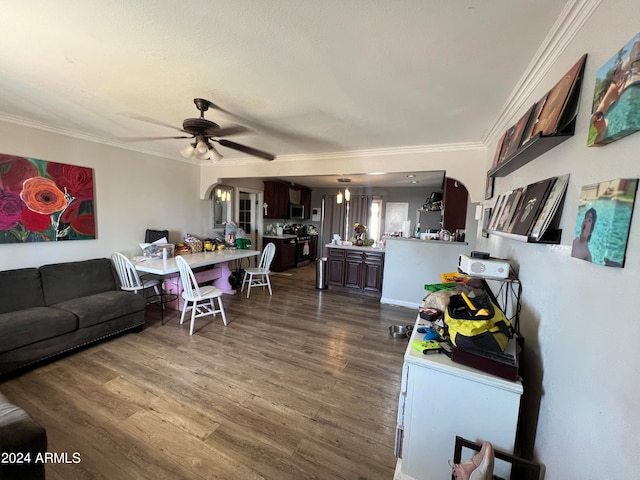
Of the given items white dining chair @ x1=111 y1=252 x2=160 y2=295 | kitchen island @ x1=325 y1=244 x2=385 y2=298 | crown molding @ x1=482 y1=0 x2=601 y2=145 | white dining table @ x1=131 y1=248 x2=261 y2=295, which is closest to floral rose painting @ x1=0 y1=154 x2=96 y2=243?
white dining chair @ x1=111 y1=252 x2=160 y2=295

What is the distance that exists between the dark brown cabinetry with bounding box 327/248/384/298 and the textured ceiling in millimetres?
2476

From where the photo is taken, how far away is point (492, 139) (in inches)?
107

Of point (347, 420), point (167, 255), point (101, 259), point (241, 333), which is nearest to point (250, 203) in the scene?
point (167, 255)

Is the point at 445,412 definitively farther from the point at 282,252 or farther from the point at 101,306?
the point at 282,252

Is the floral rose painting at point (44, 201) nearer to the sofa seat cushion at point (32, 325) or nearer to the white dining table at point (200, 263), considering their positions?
the white dining table at point (200, 263)

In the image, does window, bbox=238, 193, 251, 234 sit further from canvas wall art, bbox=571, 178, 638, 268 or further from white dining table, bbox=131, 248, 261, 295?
canvas wall art, bbox=571, 178, 638, 268

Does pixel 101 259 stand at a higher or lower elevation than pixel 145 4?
lower

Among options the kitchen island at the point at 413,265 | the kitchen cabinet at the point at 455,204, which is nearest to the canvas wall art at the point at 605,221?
the kitchen cabinet at the point at 455,204

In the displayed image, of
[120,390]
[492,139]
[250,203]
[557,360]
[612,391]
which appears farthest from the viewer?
[250,203]

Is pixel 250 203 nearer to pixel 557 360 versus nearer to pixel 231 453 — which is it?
pixel 231 453

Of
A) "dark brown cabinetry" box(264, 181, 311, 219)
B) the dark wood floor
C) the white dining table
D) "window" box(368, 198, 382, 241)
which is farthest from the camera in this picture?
"window" box(368, 198, 382, 241)

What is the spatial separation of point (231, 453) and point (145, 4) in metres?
2.40

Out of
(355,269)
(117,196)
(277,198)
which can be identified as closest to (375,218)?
(277,198)

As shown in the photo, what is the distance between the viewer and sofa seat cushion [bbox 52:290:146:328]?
102 inches
